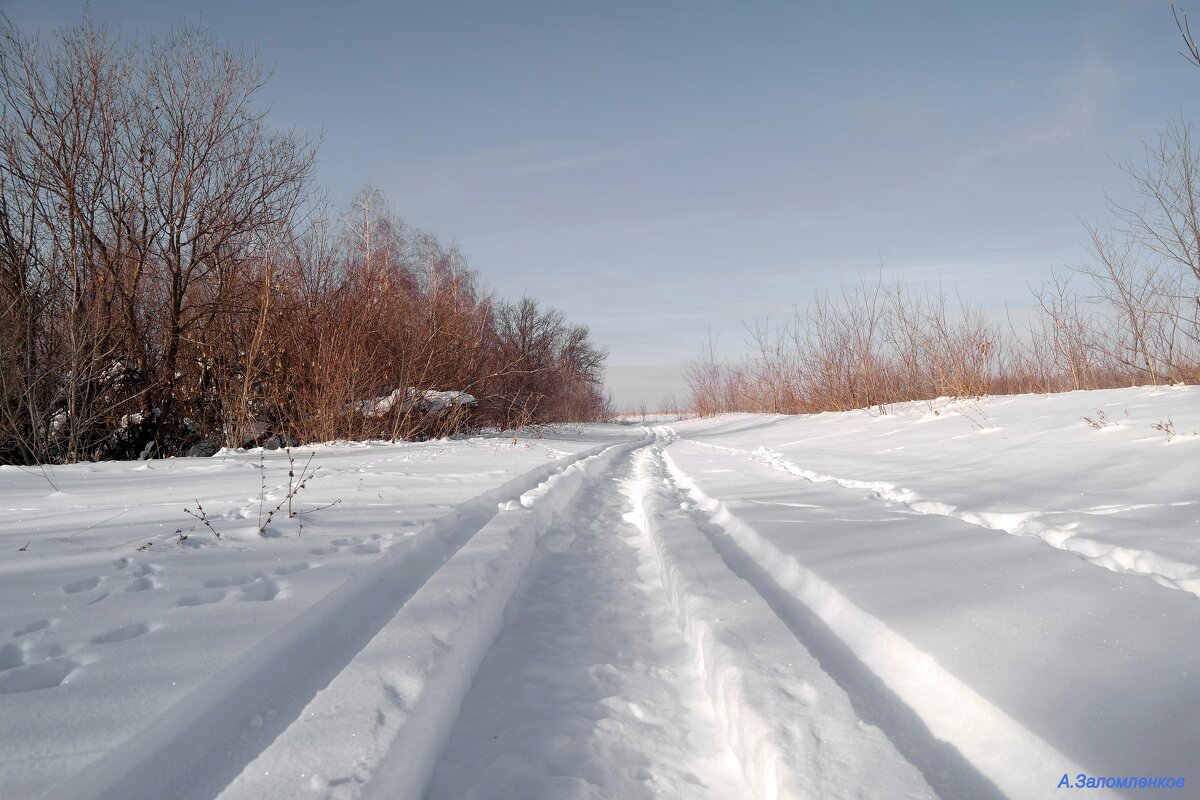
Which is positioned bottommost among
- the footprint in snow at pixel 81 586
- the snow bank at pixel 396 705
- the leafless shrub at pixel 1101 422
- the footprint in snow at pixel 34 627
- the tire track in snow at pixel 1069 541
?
the snow bank at pixel 396 705

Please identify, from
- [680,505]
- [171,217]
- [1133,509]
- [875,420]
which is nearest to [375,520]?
[680,505]

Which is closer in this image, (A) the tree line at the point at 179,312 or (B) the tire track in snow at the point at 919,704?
(B) the tire track in snow at the point at 919,704

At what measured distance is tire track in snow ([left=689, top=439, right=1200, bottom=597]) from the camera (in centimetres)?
191

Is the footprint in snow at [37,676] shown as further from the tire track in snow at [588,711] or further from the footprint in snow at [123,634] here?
the tire track in snow at [588,711]

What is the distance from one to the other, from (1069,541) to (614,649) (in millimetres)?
1940

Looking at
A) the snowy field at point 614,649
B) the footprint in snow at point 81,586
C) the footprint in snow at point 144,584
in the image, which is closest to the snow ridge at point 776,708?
the snowy field at point 614,649

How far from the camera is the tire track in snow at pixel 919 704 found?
1.21 metres

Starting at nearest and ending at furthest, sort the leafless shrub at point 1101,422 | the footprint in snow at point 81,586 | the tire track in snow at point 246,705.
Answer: the tire track in snow at point 246,705 → the footprint in snow at point 81,586 → the leafless shrub at point 1101,422

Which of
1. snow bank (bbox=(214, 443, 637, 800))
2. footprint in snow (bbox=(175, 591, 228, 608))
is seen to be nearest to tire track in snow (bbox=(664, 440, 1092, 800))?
snow bank (bbox=(214, 443, 637, 800))

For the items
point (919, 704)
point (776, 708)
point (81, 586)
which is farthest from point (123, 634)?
point (919, 704)

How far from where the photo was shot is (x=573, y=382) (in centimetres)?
2750

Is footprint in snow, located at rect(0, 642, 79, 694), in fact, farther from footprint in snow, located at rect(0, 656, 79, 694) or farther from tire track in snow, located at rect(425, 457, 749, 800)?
tire track in snow, located at rect(425, 457, 749, 800)

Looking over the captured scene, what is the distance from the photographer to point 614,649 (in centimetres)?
209

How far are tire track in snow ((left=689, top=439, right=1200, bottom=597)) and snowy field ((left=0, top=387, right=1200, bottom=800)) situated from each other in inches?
0.6
